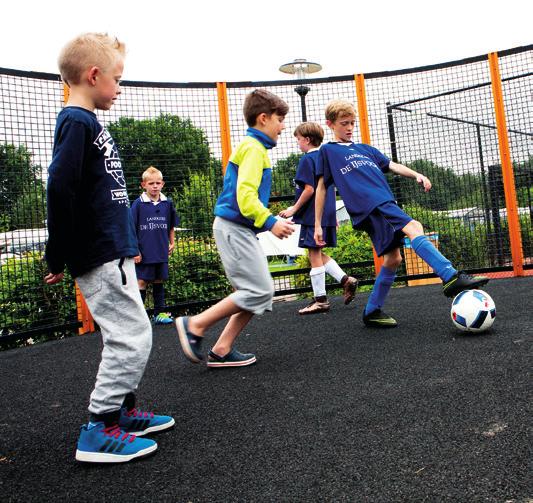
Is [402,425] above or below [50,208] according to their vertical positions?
below

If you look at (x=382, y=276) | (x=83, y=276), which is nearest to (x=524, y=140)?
(x=382, y=276)

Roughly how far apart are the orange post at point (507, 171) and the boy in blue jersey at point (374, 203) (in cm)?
274

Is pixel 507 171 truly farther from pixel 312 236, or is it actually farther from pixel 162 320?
pixel 162 320

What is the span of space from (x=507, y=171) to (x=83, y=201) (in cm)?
550

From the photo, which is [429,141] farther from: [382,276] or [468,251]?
[382,276]

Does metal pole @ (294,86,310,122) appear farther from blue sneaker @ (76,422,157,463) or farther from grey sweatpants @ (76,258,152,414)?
blue sneaker @ (76,422,157,463)

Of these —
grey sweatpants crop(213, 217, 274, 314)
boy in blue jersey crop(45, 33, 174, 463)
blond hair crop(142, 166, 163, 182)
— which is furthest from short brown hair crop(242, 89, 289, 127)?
blond hair crop(142, 166, 163, 182)

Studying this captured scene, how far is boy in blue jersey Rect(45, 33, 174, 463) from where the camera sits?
1.77m

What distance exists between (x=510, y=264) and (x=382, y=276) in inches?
129

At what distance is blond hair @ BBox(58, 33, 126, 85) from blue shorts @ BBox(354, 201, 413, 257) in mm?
2136

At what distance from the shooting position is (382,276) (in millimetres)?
3740

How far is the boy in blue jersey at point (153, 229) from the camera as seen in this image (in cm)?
514

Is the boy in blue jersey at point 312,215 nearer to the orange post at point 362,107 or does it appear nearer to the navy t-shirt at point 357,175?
the navy t-shirt at point 357,175

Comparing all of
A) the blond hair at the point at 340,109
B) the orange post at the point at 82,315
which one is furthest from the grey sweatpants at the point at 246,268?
the orange post at the point at 82,315
